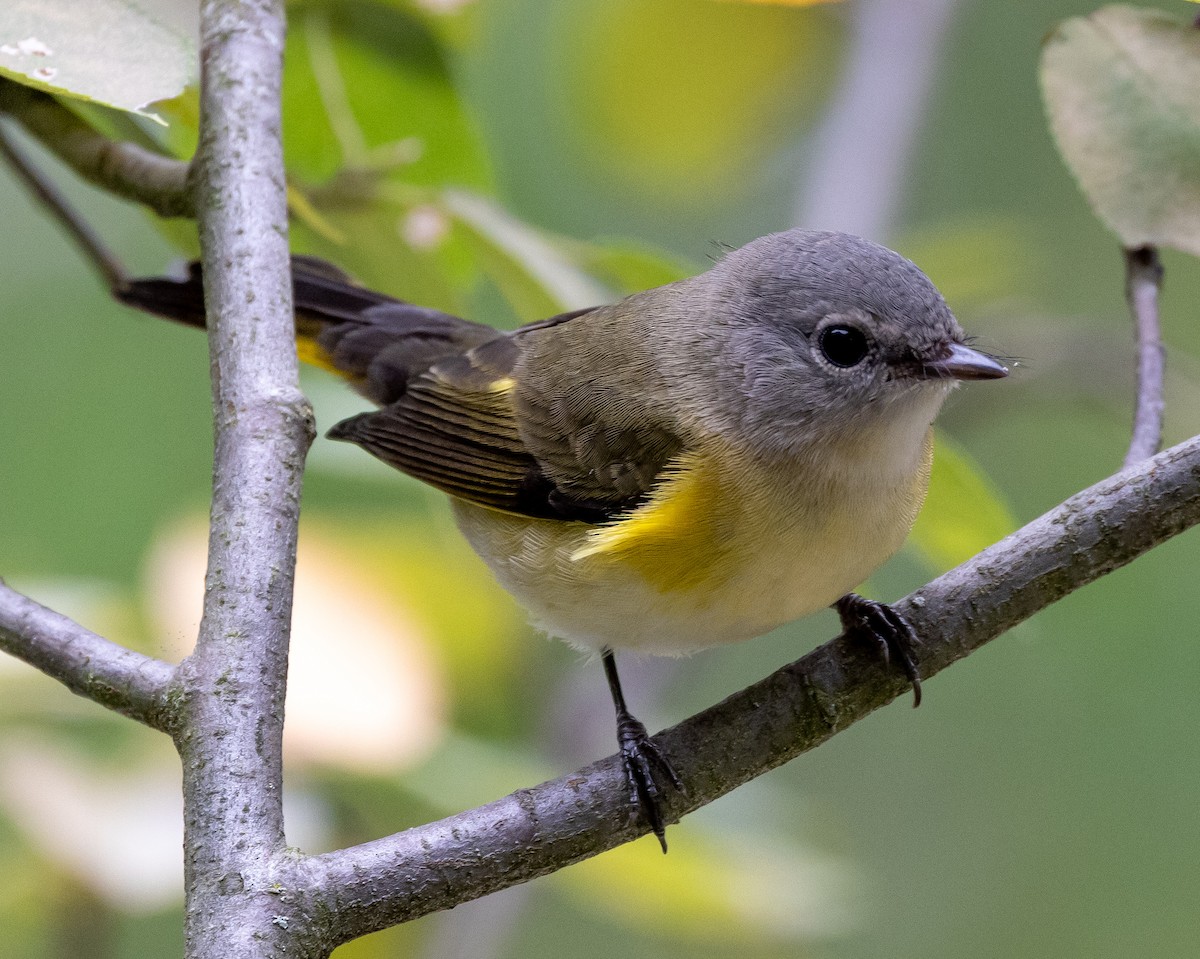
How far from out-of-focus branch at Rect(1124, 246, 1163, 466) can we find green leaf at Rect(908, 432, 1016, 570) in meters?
0.16

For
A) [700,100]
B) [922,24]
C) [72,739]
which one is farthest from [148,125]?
[922,24]

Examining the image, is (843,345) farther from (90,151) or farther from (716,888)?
(90,151)

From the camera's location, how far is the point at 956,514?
1.46 meters

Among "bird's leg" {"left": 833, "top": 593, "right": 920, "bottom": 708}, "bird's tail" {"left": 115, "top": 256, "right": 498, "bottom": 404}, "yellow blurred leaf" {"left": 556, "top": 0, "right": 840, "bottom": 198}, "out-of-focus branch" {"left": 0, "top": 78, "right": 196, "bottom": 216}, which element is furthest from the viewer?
"yellow blurred leaf" {"left": 556, "top": 0, "right": 840, "bottom": 198}

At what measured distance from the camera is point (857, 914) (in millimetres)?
1947

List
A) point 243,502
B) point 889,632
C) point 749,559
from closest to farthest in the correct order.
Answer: point 243,502 < point 889,632 < point 749,559

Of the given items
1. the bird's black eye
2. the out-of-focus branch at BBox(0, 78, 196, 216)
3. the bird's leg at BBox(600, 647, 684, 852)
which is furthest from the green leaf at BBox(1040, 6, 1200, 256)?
the out-of-focus branch at BBox(0, 78, 196, 216)

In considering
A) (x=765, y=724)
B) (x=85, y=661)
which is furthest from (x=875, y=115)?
(x=85, y=661)

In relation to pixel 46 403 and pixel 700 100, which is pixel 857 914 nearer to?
pixel 700 100

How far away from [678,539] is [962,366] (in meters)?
0.39

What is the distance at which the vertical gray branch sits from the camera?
1000mm

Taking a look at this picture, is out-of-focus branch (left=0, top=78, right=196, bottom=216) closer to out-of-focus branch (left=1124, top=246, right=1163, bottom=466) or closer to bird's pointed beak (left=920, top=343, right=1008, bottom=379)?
bird's pointed beak (left=920, top=343, right=1008, bottom=379)

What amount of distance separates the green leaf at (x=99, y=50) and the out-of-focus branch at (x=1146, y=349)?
1.03m

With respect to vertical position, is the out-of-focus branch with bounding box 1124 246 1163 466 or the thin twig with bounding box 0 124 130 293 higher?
the thin twig with bounding box 0 124 130 293
